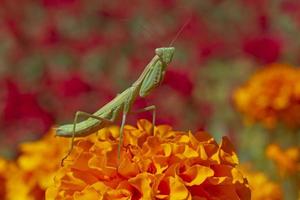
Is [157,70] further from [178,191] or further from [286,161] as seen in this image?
[286,161]

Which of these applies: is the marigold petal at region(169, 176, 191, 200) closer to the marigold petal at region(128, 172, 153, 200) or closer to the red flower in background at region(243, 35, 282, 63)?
the marigold petal at region(128, 172, 153, 200)

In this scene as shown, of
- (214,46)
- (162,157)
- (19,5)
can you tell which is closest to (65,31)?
(19,5)

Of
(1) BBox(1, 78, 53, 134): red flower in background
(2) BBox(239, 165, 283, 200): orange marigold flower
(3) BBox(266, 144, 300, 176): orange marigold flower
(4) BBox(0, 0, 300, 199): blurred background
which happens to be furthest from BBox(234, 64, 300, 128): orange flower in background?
(1) BBox(1, 78, 53, 134): red flower in background

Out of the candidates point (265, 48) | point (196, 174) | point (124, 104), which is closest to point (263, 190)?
point (124, 104)

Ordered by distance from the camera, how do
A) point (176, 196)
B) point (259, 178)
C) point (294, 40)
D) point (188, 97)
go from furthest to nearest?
point (294, 40)
point (188, 97)
point (259, 178)
point (176, 196)

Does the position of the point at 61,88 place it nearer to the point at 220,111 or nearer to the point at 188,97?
the point at 188,97
